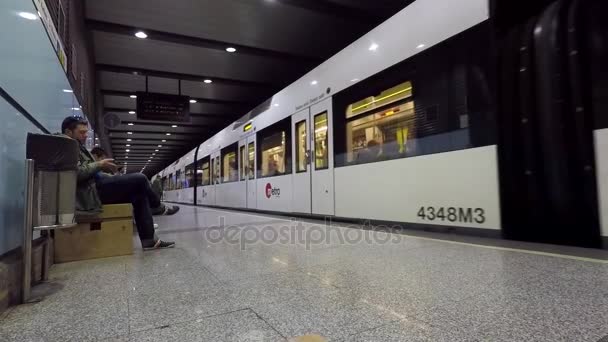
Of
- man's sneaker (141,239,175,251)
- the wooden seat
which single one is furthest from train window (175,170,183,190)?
the wooden seat

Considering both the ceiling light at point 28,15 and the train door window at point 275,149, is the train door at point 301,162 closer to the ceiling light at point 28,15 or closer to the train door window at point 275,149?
the train door window at point 275,149

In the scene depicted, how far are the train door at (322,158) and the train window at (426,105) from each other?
1.21 ft

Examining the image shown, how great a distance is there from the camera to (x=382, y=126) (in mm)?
3930

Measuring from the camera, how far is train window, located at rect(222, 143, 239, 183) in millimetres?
8828

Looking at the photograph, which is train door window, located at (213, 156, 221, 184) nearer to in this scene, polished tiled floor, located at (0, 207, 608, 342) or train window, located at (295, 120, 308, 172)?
train window, located at (295, 120, 308, 172)

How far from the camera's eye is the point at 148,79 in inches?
401

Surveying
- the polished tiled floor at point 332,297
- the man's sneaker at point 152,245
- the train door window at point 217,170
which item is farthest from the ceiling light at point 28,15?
the train door window at point 217,170

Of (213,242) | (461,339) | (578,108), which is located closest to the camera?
(461,339)

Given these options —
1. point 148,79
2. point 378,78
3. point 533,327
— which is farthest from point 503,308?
point 148,79

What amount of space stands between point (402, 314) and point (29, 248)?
5.73ft

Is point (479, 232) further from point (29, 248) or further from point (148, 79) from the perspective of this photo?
point (148, 79)

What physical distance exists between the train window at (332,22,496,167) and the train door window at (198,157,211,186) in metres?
7.93

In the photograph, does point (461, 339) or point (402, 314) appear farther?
point (402, 314)

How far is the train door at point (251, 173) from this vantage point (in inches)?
299
